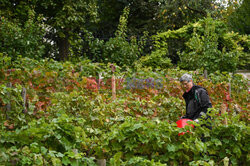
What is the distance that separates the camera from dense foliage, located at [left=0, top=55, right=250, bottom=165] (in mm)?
2903

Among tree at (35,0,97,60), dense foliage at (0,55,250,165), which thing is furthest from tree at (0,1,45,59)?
dense foliage at (0,55,250,165)

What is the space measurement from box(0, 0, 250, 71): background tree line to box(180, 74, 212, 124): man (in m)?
5.24

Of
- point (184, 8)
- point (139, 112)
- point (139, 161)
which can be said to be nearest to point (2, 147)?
point (139, 161)

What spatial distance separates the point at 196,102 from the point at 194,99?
0.20ft

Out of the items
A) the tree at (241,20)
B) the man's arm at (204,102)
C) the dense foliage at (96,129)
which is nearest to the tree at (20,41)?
the dense foliage at (96,129)

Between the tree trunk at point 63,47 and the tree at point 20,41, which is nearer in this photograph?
the tree at point 20,41

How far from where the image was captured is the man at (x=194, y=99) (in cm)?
424

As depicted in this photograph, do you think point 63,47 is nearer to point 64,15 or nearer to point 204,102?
point 64,15

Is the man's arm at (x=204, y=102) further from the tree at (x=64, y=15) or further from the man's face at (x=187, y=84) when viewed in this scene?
the tree at (x=64, y=15)

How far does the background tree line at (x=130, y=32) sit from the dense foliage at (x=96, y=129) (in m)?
3.06

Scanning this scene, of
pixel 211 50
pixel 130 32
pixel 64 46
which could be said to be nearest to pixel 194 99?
pixel 211 50

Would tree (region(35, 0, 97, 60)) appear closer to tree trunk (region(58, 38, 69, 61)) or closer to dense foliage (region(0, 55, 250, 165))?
tree trunk (region(58, 38, 69, 61))

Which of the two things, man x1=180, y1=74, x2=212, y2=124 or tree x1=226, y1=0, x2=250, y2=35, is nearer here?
man x1=180, y1=74, x2=212, y2=124

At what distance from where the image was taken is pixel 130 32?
16141 mm
